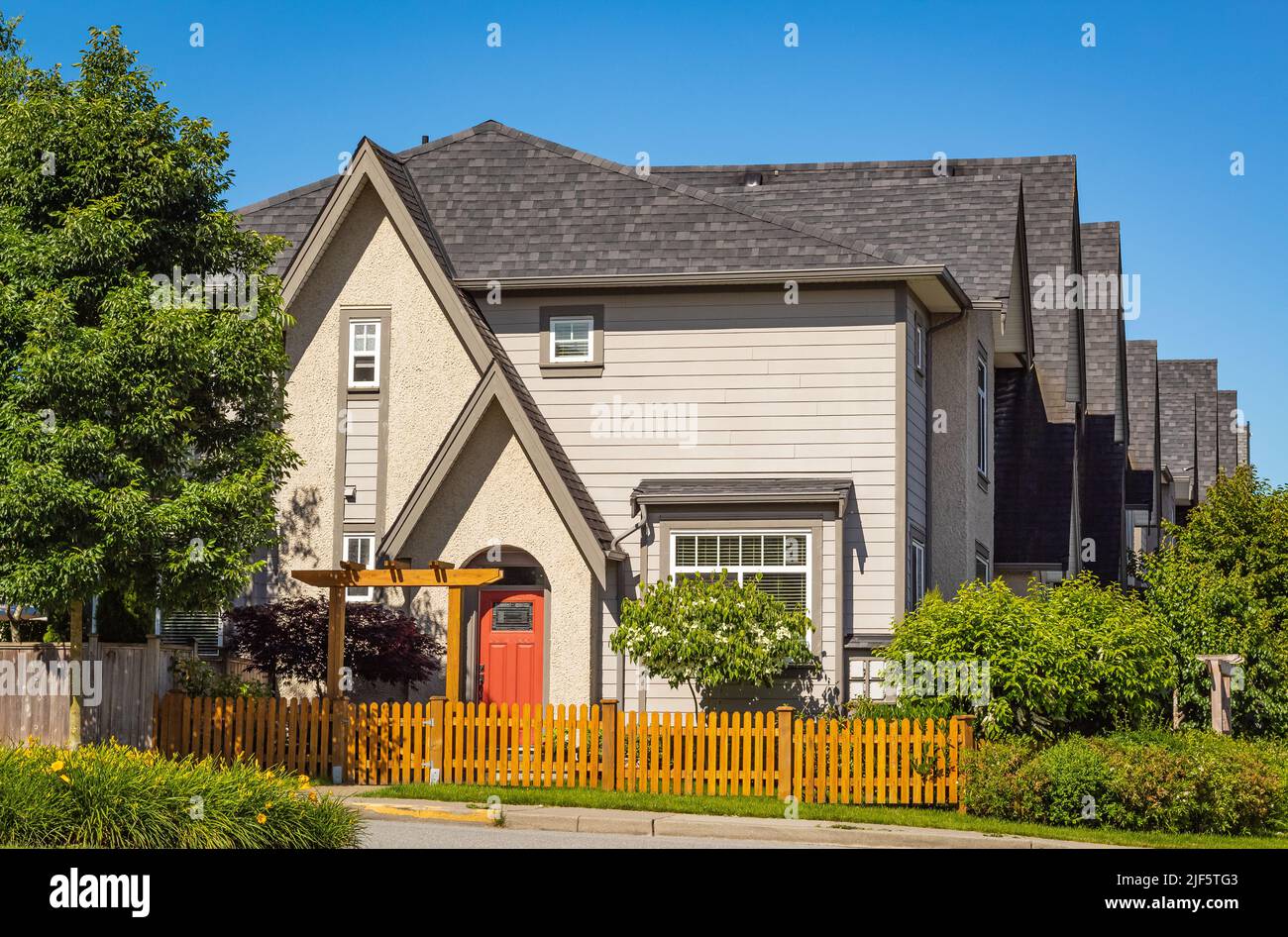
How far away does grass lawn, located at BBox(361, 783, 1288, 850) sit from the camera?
15.7 metres

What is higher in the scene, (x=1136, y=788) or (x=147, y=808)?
(x=147, y=808)

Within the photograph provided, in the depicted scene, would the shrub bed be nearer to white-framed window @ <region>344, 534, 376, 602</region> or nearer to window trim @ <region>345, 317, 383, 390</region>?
white-framed window @ <region>344, 534, 376, 602</region>

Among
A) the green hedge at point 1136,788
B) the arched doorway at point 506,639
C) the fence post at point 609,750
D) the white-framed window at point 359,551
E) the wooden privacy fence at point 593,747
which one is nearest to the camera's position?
the green hedge at point 1136,788

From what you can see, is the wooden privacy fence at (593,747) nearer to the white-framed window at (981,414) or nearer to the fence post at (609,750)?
the fence post at (609,750)

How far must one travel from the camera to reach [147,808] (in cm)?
1218

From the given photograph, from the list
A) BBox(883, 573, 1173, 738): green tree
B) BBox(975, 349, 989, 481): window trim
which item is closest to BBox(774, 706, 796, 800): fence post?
BBox(883, 573, 1173, 738): green tree

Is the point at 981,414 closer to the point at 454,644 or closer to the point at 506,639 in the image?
the point at 506,639

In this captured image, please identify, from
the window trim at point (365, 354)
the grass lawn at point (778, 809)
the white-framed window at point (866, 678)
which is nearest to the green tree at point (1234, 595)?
the white-framed window at point (866, 678)

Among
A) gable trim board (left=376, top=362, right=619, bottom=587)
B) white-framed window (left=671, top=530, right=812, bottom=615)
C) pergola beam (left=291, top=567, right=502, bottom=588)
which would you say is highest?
gable trim board (left=376, top=362, right=619, bottom=587)

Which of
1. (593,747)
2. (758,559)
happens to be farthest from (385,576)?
(758,559)

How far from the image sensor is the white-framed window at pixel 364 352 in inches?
941

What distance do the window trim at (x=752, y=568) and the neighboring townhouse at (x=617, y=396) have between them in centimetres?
3

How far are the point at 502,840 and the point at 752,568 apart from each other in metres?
8.00

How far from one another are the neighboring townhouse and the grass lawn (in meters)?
4.06
